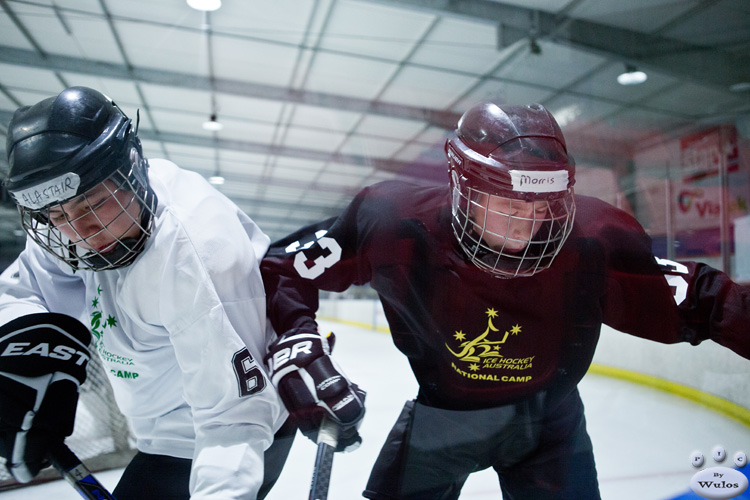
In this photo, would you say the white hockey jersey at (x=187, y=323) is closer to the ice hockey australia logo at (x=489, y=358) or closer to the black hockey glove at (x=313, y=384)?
the black hockey glove at (x=313, y=384)

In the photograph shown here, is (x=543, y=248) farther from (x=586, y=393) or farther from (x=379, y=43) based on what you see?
(x=379, y=43)

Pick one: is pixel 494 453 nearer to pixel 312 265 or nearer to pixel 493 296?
pixel 493 296

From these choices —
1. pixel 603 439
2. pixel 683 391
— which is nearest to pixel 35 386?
pixel 603 439

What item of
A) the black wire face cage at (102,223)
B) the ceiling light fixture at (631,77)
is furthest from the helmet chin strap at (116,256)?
the ceiling light fixture at (631,77)

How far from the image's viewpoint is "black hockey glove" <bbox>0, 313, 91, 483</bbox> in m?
0.81

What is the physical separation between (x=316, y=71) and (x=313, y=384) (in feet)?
2.38

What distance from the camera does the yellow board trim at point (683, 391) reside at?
45.2 inches

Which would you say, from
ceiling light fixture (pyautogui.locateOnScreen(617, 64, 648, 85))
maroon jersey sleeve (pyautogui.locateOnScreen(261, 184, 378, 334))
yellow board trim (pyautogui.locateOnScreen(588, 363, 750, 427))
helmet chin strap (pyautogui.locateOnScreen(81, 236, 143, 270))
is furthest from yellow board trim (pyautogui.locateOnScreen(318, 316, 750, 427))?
ceiling light fixture (pyautogui.locateOnScreen(617, 64, 648, 85))

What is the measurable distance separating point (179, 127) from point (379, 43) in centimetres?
51

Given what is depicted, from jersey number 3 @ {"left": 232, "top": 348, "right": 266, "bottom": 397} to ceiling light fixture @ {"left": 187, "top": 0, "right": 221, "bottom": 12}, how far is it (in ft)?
2.38

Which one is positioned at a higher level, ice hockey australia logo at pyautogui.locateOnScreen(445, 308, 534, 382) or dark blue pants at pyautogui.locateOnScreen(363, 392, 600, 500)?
ice hockey australia logo at pyautogui.locateOnScreen(445, 308, 534, 382)

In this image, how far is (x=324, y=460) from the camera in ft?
2.76

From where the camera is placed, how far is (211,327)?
30.0 inches

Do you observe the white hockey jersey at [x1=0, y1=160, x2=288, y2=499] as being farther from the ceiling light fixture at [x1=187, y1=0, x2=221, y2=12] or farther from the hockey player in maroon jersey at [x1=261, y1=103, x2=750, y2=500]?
the ceiling light fixture at [x1=187, y1=0, x2=221, y2=12]
